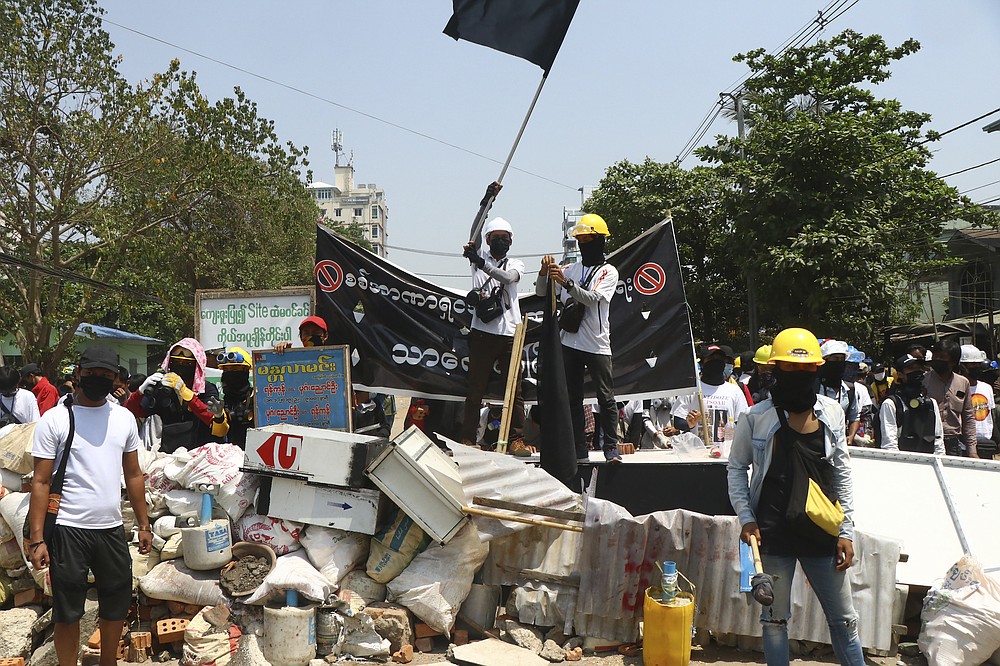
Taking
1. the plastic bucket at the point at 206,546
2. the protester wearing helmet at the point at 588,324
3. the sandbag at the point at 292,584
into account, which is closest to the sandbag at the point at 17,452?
the plastic bucket at the point at 206,546

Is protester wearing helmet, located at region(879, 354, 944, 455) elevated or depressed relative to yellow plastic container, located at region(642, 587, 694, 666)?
elevated

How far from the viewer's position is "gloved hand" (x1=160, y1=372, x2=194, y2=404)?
21.6 ft

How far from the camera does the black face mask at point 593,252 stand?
6.66 metres

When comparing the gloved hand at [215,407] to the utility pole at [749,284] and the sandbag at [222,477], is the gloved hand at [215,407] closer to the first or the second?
the sandbag at [222,477]

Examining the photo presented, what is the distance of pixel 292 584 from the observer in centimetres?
527

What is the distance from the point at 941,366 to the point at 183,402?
720 cm

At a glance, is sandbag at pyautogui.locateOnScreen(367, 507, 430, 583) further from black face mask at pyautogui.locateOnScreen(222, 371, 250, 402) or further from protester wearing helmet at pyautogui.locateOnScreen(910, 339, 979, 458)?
protester wearing helmet at pyautogui.locateOnScreen(910, 339, 979, 458)

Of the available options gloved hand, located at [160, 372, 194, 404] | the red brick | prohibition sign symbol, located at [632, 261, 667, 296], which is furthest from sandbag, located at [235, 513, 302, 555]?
prohibition sign symbol, located at [632, 261, 667, 296]

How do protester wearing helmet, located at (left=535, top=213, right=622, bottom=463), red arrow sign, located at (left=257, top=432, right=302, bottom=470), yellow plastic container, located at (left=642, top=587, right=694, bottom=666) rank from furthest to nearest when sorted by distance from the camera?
protester wearing helmet, located at (left=535, top=213, right=622, bottom=463) < red arrow sign, located at (left=257, top=432, right=302, bottom=470) < yellow plastic container, located at (left=642, top=587, right=694, bottom=666)

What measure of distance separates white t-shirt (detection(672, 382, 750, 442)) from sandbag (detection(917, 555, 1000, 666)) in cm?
293

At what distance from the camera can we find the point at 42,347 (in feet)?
56.8

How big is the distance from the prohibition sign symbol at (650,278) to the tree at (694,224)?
65.5ft

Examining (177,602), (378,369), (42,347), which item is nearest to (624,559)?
(177,602)

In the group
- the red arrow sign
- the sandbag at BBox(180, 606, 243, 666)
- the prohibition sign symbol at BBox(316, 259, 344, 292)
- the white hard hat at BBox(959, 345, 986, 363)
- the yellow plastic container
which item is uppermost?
the prohibition sign symbol at BBox(316, 259, 344, 292)
